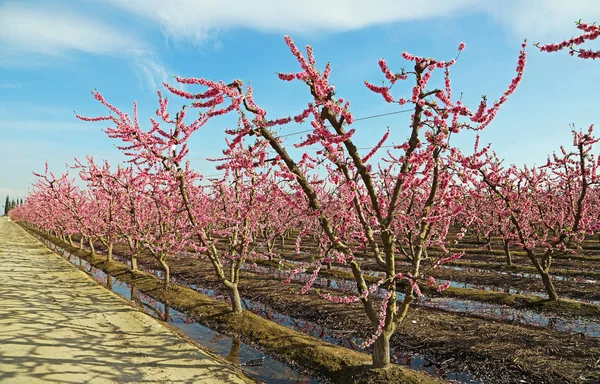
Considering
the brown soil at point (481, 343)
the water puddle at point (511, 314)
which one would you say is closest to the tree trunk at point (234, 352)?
the brown soil at point (481, 343)

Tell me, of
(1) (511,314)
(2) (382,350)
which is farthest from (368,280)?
(2) (382,350)

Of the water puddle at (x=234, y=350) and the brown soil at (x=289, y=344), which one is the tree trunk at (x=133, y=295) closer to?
the water puddle at (x=234, y=350)

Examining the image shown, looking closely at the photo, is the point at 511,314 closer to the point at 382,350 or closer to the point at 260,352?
the point at 382,350

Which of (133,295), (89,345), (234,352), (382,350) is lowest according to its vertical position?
A: (234,352)

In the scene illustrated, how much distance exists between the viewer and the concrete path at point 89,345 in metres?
7.79

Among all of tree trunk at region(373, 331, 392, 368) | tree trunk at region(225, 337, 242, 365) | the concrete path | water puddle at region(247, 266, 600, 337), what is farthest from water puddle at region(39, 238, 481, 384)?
water puddle at region(247, 266, 600, 337)

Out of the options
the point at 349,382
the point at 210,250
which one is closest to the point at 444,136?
the point at 349,382

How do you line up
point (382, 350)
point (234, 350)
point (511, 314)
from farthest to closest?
point (511, 314) < point (234, 350) < point (382, 350)

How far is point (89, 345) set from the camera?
9.48m

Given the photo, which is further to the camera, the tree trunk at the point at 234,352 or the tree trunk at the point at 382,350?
the tree trunk at the point at 234,352

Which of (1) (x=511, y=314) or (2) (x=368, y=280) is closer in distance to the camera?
(1) (x=511, y=314)

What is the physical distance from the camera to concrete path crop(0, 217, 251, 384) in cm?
779

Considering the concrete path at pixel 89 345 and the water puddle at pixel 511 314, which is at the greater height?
the concrete path at pixel 89 345

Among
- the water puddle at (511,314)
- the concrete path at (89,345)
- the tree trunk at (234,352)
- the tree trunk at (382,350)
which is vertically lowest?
the tree trunk at (234,352)
